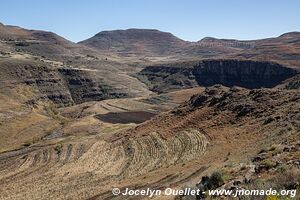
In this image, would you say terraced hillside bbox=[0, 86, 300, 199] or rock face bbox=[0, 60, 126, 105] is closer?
terraced hillside bbox=[0, 86, 300, 199]

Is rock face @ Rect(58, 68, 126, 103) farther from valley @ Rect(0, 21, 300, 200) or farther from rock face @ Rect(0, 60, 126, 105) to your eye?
valley @ Rect(0, 21, 300, 200)

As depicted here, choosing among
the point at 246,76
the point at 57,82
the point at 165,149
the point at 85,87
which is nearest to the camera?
the point at 165,149

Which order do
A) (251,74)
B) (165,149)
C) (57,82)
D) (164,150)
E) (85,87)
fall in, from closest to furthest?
1. (164,150)
2. (165,149)
3. (57,82)
4. (85,87)
5. (251,74)

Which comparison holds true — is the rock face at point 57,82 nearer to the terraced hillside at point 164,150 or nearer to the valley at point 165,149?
the valley at point 165,149

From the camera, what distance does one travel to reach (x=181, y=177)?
3788 cm

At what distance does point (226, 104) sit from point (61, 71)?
11918 centimetres

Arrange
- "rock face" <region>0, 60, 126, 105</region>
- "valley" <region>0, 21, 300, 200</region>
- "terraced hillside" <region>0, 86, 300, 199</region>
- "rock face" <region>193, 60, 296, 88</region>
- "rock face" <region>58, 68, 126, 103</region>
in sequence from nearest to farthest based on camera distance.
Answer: "valley" <region>0, 21, 300, 200</region>
"terraced hillside" <region>0, 86, 300, 199</region>
"rock face" <region>0, 60, 126, 105</region>
"rock face" <region>58, 68, 126, 103</region>
"rock face" <region>193, 60, 296, 88</region>

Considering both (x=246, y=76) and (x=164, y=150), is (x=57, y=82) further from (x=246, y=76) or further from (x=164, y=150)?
(x=164, y=150)

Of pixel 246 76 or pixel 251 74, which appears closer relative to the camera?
pixel 251 74

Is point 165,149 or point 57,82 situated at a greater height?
Result: point 165,149

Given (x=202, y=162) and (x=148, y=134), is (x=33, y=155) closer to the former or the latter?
(x=148, y=134)

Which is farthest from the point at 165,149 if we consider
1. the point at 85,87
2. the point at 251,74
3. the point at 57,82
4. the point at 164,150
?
the point at 251,74

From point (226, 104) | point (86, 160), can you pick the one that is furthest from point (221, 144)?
point (86, 160)

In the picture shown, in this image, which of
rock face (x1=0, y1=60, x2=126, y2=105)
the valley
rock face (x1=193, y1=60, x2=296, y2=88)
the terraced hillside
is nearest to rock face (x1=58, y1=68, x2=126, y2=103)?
rock face (x1=0, y1=60, x2=126, y2=105)
